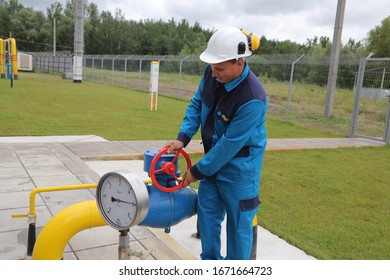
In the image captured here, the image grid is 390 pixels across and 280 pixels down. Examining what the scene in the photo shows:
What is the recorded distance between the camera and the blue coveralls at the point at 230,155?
7.48ft

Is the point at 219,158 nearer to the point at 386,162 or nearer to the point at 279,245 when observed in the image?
the point at 279,245

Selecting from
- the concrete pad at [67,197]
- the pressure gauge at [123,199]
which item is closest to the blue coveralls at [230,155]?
the pressure gauge at [123,199]

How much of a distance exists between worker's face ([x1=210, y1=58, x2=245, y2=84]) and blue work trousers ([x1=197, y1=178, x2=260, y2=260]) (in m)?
0.67

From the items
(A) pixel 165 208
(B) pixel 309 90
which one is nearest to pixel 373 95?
(B) pixel 309 90

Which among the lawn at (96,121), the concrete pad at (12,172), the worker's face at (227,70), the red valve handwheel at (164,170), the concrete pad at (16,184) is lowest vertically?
the concrete pad at (16,184)

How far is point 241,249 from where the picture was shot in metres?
2.51

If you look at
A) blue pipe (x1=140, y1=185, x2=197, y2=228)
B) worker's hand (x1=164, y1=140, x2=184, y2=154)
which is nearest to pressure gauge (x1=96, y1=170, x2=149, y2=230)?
blue pipe (x1=140, y1=185, x2=197, y2=228)

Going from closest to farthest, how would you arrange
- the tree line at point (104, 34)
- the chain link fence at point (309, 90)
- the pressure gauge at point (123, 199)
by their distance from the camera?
1. the pressure gauge at point (123, 199)
2. the chain link fence at point (309, 90)
3. the tree line at point (104, 34)

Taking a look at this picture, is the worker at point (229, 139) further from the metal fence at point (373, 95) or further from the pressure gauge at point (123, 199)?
the metal fence at point (373, 95)

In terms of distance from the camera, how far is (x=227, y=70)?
7.48 feet

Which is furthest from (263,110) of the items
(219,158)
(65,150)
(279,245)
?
(65,150)

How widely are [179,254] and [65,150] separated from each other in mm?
3940

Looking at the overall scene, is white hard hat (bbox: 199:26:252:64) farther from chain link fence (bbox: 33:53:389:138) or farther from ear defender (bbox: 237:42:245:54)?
chain link fence (bbox: 33:53:389:138)

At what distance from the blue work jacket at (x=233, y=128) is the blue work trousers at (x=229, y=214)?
0.08 metres
